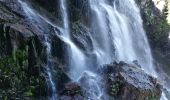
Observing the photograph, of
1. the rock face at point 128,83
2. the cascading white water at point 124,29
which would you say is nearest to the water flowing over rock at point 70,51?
the rock face at point 128,83

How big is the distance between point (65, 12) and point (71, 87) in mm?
6423

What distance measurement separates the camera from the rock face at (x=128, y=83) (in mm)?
16891

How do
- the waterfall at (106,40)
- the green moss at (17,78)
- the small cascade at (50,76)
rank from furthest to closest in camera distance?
the waterfall at (106,40)
the small cascade at (50,76)
the green moss at (17,78)

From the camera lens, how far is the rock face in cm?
1689

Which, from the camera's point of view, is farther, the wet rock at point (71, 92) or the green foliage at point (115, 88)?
the green foliage at point (115, 88)

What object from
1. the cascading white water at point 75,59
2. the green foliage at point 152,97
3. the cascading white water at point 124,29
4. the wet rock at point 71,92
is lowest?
the green foliage at point 152,97

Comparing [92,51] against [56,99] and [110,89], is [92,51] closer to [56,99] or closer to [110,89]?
[110,89]

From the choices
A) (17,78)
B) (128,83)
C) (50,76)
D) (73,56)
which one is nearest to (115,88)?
(128,83)

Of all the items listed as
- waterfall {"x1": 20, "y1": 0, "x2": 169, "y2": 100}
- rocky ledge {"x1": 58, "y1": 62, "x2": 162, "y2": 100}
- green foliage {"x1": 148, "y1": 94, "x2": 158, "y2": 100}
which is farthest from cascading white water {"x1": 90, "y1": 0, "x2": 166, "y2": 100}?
green foliage {"x1": 148, "y1": 94, "x2": 158, "y2": 100}

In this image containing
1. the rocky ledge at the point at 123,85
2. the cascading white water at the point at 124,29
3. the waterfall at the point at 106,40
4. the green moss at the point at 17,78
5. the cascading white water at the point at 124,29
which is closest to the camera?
the green moss at the point at 17,78

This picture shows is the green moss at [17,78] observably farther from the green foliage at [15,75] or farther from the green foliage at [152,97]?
the green foliage at [152,97]

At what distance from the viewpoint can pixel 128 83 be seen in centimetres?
1695

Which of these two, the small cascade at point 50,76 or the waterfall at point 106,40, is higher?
the waterfall at point 106,40

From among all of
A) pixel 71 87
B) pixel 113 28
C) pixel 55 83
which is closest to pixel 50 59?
pixel 55 83
